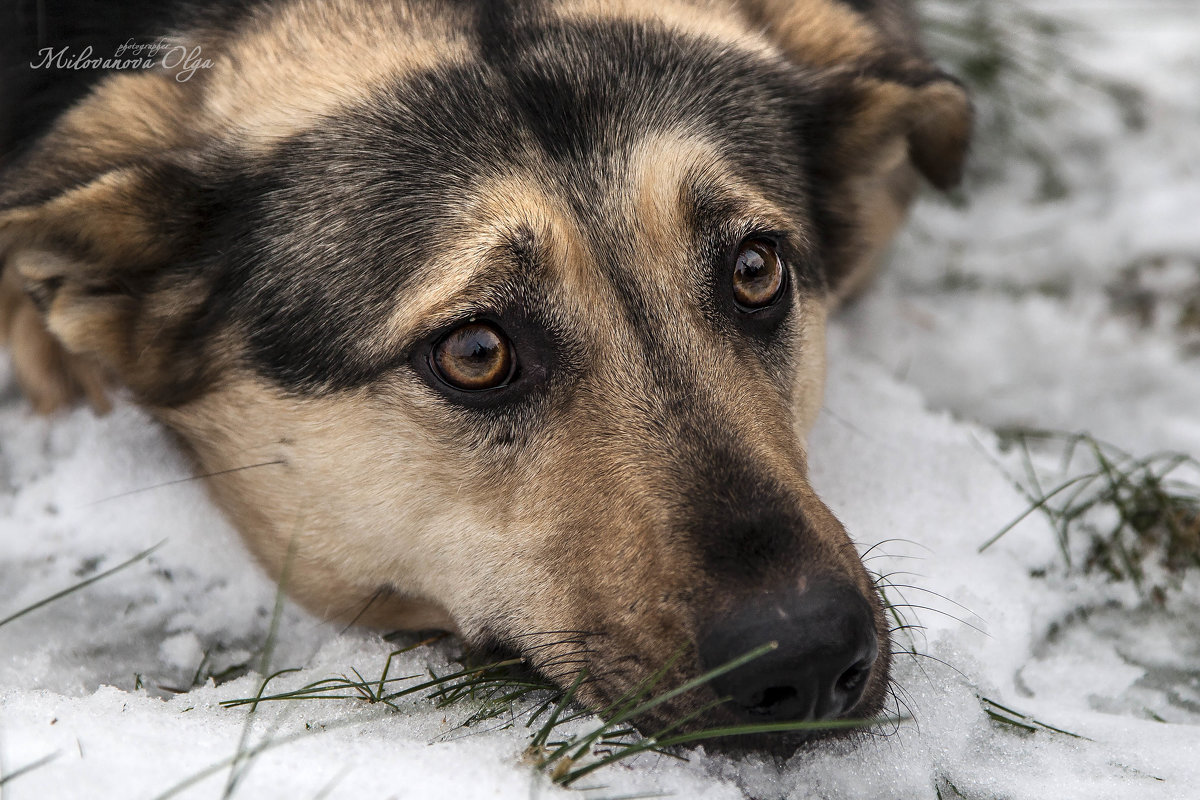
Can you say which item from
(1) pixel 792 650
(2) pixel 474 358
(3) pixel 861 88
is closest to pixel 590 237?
(2) pixel 474 358

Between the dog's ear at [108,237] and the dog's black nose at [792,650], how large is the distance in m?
1.88

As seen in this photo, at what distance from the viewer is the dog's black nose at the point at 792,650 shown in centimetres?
230

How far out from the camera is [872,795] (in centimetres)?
248

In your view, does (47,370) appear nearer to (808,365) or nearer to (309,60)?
(309,60)

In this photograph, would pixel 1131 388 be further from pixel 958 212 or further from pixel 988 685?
pixel 988 685

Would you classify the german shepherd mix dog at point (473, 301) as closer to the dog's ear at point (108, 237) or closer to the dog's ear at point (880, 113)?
the dog's ear at point (108, 237)

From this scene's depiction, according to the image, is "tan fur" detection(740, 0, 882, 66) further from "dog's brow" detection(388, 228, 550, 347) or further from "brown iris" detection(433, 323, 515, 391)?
"brown iris" detection(433, 323, 515, 391)

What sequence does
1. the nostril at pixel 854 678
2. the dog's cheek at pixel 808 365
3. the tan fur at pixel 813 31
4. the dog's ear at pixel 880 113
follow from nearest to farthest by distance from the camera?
the nostril at pixel 854 678, the dog's cheek at pixel 808 365, the dog's ear at pixel 880 113, the tan fur at pixel 813 31

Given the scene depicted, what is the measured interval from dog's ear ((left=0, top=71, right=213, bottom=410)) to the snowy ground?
57 centimetres

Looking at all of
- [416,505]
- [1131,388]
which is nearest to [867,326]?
[1131,388]

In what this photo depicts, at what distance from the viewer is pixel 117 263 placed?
10.0 feet

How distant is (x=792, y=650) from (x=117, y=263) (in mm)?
2181

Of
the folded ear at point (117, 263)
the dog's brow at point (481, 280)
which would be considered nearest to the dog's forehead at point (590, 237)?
the dog's brow at point (481, 280)

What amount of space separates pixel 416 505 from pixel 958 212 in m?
3.92
